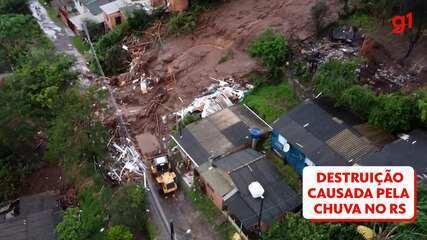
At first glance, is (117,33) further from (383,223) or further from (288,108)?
(383,223)

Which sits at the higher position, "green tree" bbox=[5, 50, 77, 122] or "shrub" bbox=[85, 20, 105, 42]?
"green tree" bbox=[5, 50, 77, 122]

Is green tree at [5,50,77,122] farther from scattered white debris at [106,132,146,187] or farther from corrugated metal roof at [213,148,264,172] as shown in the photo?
corrugated metal roof at [213,148,264,172]

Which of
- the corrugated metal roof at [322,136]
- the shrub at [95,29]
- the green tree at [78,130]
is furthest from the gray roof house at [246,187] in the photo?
the shrub at [95,29]

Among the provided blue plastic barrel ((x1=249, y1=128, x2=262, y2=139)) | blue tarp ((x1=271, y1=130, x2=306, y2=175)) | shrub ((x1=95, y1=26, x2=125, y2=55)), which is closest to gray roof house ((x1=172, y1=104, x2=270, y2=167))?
blue plastic barrel ((x1=249, y1=128, x2=262, y2=139))

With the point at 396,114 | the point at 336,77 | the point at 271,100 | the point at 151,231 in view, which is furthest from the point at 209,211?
the point at 396,114

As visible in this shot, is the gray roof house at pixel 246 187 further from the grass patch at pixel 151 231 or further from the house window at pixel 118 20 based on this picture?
the house window at pixel 118 20

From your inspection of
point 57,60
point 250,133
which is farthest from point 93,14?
point 250,133
